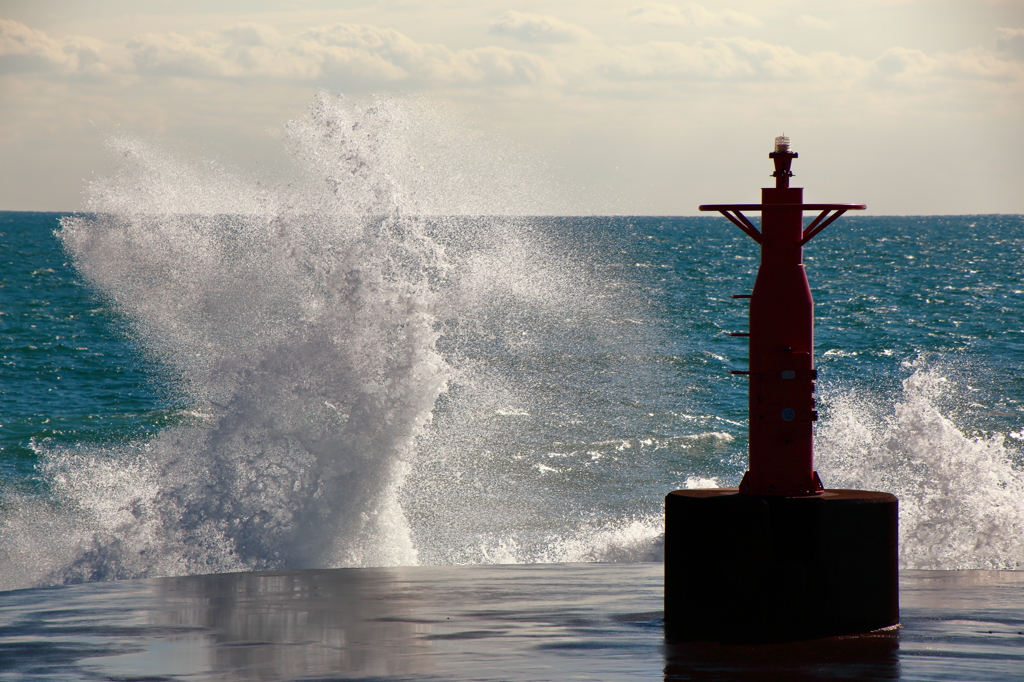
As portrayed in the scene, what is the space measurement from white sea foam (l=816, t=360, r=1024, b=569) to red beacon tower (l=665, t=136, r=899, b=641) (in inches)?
190

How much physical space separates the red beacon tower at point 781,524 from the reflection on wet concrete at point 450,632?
0.61ft

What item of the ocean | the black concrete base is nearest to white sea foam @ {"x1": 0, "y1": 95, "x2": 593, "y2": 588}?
the ocean

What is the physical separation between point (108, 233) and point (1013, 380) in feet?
55.5

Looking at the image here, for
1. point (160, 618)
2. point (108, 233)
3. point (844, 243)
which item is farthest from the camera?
point (844, 243)

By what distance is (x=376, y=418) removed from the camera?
39.9 ft

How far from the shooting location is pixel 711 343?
2670 centimetres

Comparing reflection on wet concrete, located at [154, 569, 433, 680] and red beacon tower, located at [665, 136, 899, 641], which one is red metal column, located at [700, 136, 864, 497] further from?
reflection on wet concrete, located at [154, 569, 433, 680]

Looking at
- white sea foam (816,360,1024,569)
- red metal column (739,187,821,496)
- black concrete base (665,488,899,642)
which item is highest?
red metal column (739,187,821,496)

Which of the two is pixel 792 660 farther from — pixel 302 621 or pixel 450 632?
pixel 302 621

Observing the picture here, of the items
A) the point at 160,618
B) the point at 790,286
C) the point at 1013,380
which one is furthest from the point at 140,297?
the point at 1013,380

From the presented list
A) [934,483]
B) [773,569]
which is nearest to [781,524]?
[773,569]

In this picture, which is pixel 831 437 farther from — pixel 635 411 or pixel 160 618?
pixel 160 618

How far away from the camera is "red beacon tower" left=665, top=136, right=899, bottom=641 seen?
17.8 ft

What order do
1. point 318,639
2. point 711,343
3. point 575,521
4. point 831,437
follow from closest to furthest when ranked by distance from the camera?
point 318,639
point 831,437
point 575,521
point 711,343
